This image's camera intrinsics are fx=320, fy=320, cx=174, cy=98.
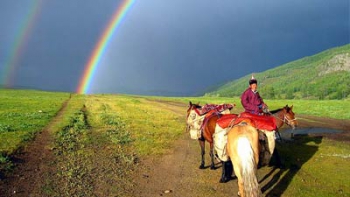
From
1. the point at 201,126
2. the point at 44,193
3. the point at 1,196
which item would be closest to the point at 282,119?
the point at 201,126

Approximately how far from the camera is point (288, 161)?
14.3 metres

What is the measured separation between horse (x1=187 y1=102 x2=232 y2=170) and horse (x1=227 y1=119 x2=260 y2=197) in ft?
11.6

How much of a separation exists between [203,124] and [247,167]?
16.4 ft

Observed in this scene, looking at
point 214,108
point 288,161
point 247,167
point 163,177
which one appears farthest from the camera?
point 288,161

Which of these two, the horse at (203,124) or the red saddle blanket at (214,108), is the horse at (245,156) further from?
the red saddle blanket at (214,108)

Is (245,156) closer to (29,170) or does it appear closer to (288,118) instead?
(29,170)

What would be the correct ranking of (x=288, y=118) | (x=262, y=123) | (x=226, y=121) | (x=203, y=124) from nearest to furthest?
(x=262, y=123)
(x=226, y=121)
(x=203, y=124)
(x=288, y=118)

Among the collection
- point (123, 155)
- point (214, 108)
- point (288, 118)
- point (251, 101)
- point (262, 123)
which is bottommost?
point (123, 155)

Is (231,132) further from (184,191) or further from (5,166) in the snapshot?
(5,166)

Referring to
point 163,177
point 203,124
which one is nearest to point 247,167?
point 163,177

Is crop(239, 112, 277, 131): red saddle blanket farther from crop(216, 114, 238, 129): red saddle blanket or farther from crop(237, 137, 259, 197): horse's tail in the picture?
crop(237, 137, 259, 197): horse's tail

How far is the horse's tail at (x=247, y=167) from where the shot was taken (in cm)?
791

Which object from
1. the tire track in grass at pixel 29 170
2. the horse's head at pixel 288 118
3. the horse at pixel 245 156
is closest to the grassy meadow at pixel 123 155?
the tire track in grass at pixel 29 170

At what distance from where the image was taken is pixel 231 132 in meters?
9.03
